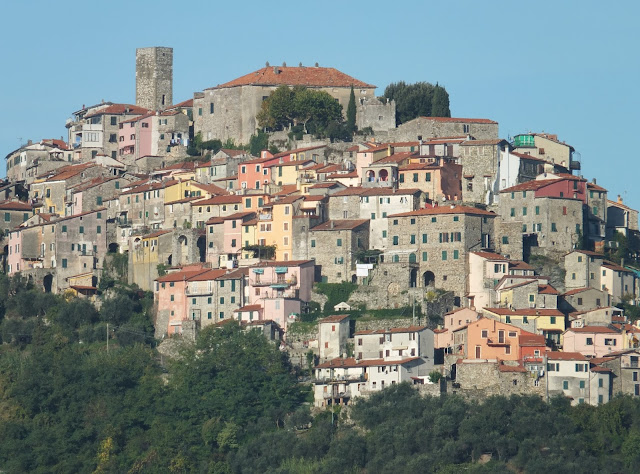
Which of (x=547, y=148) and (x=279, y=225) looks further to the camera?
(x=547, y=148)

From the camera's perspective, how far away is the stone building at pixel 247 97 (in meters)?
114

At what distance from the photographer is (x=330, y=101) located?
112 metres

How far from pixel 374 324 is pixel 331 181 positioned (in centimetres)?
1405

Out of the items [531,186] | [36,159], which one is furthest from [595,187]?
[36,159]

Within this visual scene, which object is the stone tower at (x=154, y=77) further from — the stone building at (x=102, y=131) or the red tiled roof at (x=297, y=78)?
the red tiled roof at (x=297, y=78)

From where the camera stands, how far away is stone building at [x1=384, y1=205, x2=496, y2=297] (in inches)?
3521

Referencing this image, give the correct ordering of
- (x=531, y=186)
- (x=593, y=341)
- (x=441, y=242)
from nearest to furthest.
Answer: (x=593, y=341) → (x=441, y=242) → (x=531, y=186)

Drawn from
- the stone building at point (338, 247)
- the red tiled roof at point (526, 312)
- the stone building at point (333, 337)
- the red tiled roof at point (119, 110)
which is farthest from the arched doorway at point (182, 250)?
the red tiled roof at point (119, 110)

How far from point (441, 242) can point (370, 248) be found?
4410 millimetres

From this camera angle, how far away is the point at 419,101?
112 metres

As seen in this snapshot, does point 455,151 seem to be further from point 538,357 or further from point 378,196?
point 538,357

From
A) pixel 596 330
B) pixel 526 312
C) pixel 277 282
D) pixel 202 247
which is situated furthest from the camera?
pixel 202 247

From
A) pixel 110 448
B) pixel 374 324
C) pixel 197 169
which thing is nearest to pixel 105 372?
pixel 110 448

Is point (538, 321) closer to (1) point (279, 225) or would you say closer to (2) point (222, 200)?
(1) point (279, 225)
